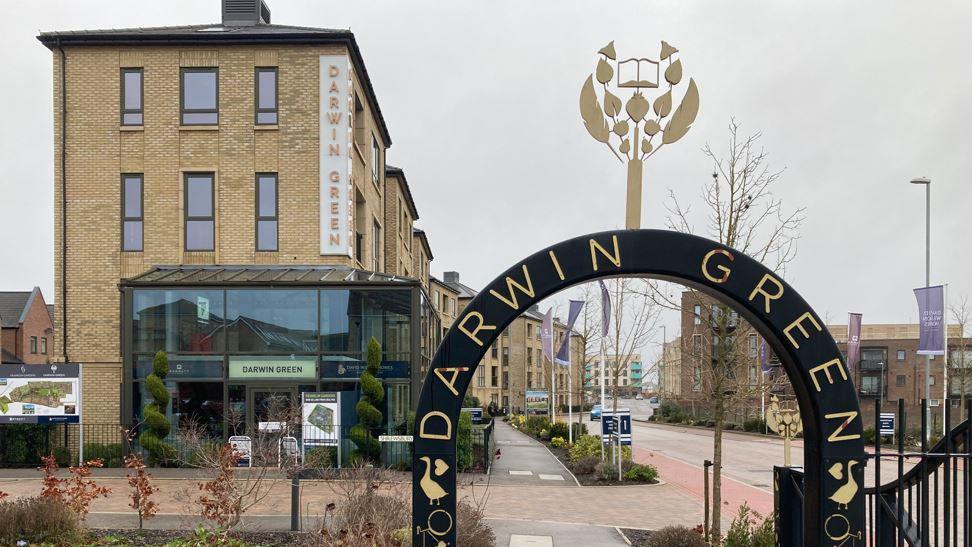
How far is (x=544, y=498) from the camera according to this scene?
18391 mm

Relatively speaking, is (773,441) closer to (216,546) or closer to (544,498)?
(544,498)

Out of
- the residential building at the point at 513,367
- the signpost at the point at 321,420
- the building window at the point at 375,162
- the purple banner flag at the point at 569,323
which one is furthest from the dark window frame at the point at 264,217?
the residential building at the point at 513,367

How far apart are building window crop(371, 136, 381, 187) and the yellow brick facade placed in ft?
23.3

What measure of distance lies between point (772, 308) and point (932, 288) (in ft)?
76.1

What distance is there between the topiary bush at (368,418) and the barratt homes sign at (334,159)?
4.52 metres

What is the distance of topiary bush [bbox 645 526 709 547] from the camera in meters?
11.4

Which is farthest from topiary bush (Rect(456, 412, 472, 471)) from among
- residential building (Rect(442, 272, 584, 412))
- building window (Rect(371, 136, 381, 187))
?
residential building (Rect(442, 272, 584, 412))

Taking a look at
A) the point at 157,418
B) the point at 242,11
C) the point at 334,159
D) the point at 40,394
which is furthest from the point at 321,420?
the point at 242,11

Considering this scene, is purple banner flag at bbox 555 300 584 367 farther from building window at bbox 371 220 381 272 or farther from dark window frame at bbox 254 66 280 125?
dark window frame at bbox 254 66 280 125

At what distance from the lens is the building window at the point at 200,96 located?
25469mm

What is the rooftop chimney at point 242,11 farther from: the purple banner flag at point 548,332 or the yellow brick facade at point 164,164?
the purple banner flag at point 548,332

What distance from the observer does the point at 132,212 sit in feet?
83.5

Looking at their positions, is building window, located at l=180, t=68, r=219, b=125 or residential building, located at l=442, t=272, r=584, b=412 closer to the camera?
building window, located at l=180, t=68, r=219, b=125

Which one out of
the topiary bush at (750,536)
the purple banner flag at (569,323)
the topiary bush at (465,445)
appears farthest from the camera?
the purple banner flag at (569,323)
